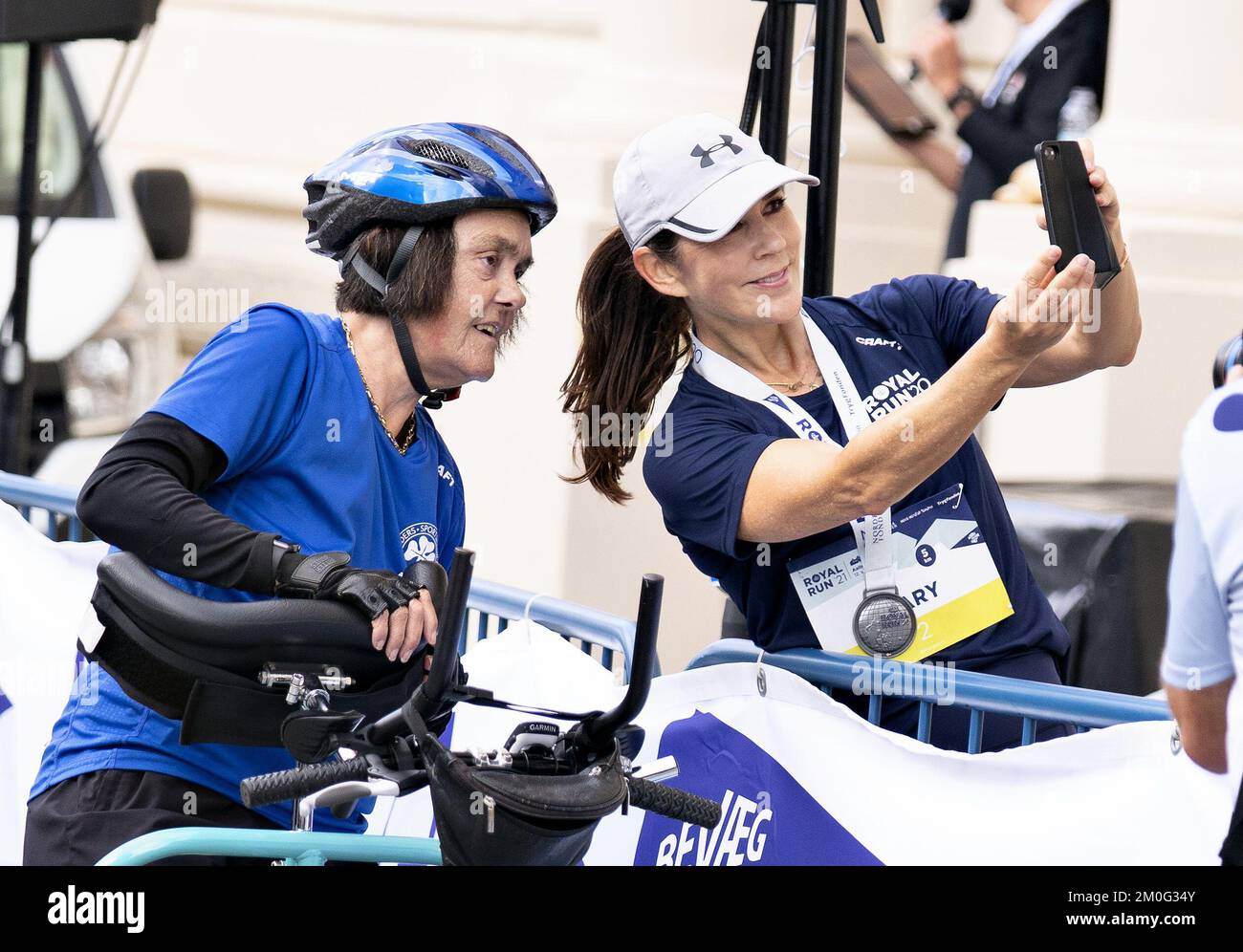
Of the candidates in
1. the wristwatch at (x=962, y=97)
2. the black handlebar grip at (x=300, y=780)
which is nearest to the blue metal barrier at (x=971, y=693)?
the black handlebar grip at (x=300, y=780)

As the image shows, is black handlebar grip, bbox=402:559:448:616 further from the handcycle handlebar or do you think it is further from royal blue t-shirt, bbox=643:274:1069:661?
royal blue t-shirt, bbox=643:274:1069:661

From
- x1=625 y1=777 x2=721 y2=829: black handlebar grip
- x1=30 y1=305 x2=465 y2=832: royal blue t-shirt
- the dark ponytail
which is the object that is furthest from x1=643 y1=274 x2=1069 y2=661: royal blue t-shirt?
x1=625 y1=777 x2=721 y2=829: black handlebar grip

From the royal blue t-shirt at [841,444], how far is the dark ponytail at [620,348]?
0.16 meters

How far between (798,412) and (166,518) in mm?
1120

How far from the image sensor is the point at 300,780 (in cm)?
234

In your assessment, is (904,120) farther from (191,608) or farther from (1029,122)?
(191,608)

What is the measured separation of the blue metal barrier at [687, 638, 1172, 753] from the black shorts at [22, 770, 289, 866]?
36.0 inches

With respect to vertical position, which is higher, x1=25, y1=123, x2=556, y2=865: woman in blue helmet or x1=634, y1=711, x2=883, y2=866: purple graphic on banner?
x1=25, y1=123, x2=556, y2=865: woman in blue helmet

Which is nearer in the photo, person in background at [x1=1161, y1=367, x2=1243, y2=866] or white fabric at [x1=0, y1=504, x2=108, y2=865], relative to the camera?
person in background at [x1=1161, y1=367, x2=1243, y2=866]

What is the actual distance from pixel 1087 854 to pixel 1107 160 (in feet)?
15.3

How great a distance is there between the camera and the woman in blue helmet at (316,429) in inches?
110

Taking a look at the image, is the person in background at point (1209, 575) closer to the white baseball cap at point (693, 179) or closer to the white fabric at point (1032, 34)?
the white baseball cap at point (693, 179)

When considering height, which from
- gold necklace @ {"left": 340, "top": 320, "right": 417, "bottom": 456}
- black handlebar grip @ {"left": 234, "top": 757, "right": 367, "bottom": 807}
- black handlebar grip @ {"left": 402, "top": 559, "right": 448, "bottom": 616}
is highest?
gold necklace @ {"left": 340, "top": 320, "right": 417, "bottom": 456}

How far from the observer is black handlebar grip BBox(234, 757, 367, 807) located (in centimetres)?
234
